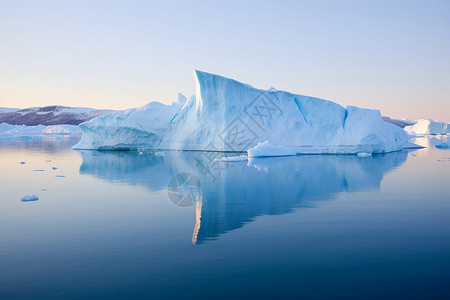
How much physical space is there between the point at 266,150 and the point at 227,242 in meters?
12.5

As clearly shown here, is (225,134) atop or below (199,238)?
atop

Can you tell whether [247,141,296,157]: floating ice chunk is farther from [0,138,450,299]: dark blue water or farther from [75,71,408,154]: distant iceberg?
[0,138,450,299]: dark blue water

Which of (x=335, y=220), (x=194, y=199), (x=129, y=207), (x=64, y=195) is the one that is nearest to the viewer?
(x=335, y=220)

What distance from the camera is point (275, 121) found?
19.1m

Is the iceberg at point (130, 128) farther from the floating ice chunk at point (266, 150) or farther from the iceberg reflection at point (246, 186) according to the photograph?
the iceberg reflection at point (246, 186)

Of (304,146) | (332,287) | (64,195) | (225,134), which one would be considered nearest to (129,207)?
(64,195)

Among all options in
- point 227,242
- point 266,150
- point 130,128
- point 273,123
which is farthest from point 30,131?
point 227,242

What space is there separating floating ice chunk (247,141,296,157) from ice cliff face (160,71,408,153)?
3.96 feet

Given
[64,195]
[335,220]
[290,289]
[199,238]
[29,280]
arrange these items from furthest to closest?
[64,195] < [335,220] < [199,238] < [29,280] < [290,289]

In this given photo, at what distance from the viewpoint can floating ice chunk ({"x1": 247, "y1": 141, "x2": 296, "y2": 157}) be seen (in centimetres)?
1634

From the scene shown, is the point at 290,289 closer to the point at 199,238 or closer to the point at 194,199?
the point at 199,238

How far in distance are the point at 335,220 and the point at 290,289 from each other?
96.7 inches

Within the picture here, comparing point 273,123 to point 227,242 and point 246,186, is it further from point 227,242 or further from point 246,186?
point 227,242

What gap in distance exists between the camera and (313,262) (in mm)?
3611
